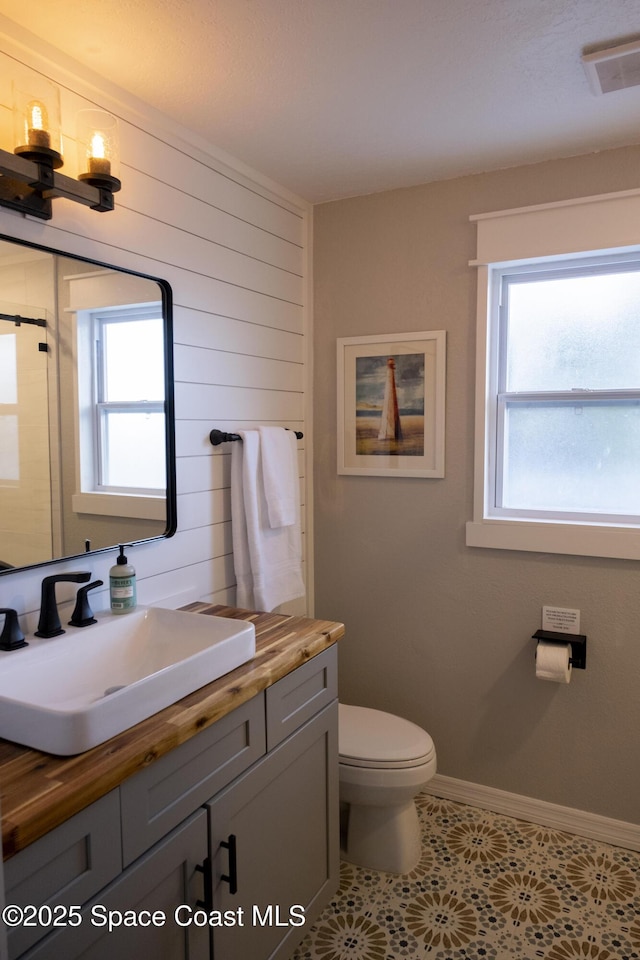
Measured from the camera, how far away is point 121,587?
179cm

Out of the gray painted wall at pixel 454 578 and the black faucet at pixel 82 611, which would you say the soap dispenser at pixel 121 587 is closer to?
the black faucet at pixel 82 611

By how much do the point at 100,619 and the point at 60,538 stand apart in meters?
0.24

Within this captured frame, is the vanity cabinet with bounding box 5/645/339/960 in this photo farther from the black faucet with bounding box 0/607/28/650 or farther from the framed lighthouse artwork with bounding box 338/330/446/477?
the framed lighthouse artwork with bounding box 338/330/446/477

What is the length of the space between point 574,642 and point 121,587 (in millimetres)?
1578

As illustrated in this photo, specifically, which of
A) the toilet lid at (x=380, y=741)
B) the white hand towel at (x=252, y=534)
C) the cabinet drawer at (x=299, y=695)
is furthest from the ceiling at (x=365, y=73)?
the toilet lid at (x=380, y=741)

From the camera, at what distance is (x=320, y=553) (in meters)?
2.87

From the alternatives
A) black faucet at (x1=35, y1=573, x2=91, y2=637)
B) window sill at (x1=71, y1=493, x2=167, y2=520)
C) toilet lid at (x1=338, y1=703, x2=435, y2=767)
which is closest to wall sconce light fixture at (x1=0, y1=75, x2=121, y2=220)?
window sill at (x1=71, y1=493, x2=167, y2=520)

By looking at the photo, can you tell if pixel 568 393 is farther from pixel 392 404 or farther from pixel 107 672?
pixel 107 672

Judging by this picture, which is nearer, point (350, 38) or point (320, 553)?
point (350, 38)

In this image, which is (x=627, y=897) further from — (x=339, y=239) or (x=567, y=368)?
(x=339, y=239)

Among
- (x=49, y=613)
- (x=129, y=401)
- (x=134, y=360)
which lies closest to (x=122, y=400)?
(x=129, y=401)

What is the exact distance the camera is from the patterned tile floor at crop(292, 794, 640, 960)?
189cm

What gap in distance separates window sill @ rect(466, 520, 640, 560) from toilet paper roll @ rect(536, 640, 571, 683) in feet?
1.13

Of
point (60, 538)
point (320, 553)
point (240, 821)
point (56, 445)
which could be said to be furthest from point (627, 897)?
point (56, 445)
